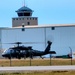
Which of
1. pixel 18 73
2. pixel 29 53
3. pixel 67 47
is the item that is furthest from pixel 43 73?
pixel 67 47

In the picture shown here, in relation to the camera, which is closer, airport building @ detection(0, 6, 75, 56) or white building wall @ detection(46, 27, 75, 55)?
white building wall @ detection(46, 27, 75, 55)

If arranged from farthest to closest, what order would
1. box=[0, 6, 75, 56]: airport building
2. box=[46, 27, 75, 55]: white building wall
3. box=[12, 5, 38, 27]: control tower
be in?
box=[12, 5, 38, 27]: control tower → box=[0, 6, 75, 56]: airport building → box=[46, 27, 75, 55]: white building wall

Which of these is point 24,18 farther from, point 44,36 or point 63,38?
point 63,38

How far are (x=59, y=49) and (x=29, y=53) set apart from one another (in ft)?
65.9

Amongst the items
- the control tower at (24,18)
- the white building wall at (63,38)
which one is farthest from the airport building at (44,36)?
the control tower at (24,18)

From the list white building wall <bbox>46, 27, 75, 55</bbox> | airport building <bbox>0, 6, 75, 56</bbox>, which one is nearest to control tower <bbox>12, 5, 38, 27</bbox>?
airport building <bbox>0, 6, 75, 56</bbox>

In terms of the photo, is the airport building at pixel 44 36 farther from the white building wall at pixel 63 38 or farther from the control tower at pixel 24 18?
the control tower at pixel 24 18

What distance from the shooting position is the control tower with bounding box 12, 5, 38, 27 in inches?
3927

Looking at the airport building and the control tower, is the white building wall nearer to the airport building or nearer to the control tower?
the airport building

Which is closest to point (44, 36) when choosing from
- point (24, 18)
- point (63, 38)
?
point (63, 38)

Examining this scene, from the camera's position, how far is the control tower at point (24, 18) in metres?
99.8

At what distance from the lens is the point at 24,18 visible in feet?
332

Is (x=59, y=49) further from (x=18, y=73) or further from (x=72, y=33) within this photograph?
(x=18, y=73)

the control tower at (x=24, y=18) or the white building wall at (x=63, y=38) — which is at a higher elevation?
the control tower at (x=24, y=18)
